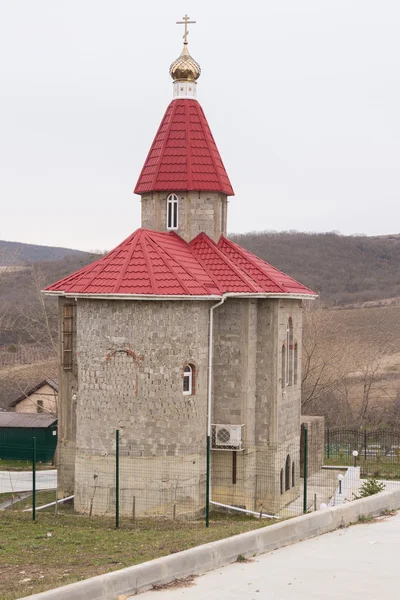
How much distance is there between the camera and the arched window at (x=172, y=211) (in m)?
22.6

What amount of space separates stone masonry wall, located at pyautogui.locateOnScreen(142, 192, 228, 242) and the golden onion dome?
3.41 m

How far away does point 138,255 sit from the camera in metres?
19.8

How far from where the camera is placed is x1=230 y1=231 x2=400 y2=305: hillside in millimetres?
98438

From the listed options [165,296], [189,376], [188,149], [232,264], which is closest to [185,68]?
[188,149]

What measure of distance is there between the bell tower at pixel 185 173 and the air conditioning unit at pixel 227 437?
5.18m

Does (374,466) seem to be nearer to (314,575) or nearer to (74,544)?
(74,544)

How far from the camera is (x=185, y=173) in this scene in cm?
2244

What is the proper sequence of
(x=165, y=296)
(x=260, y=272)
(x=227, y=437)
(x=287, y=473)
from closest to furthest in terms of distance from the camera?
1. (x=165, y=296)
2. (x=227, y=437)
3. (x=260, y=272)
4. (x=287, y=473)

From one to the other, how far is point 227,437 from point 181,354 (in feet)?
8.70

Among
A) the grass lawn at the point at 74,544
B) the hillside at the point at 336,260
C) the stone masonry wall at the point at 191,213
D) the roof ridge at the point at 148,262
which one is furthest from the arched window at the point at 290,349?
the hillside at the point at 336,260

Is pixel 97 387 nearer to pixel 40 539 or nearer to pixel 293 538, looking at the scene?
pixel 40 539

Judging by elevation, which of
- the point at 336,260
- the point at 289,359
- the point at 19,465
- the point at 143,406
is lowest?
the point at 19,465

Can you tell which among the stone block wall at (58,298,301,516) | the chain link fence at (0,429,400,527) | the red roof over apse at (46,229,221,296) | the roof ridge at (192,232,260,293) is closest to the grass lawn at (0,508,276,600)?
the chain link fence at (0,429,400,527)

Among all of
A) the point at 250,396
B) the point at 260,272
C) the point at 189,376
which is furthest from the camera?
the point at 260,272
